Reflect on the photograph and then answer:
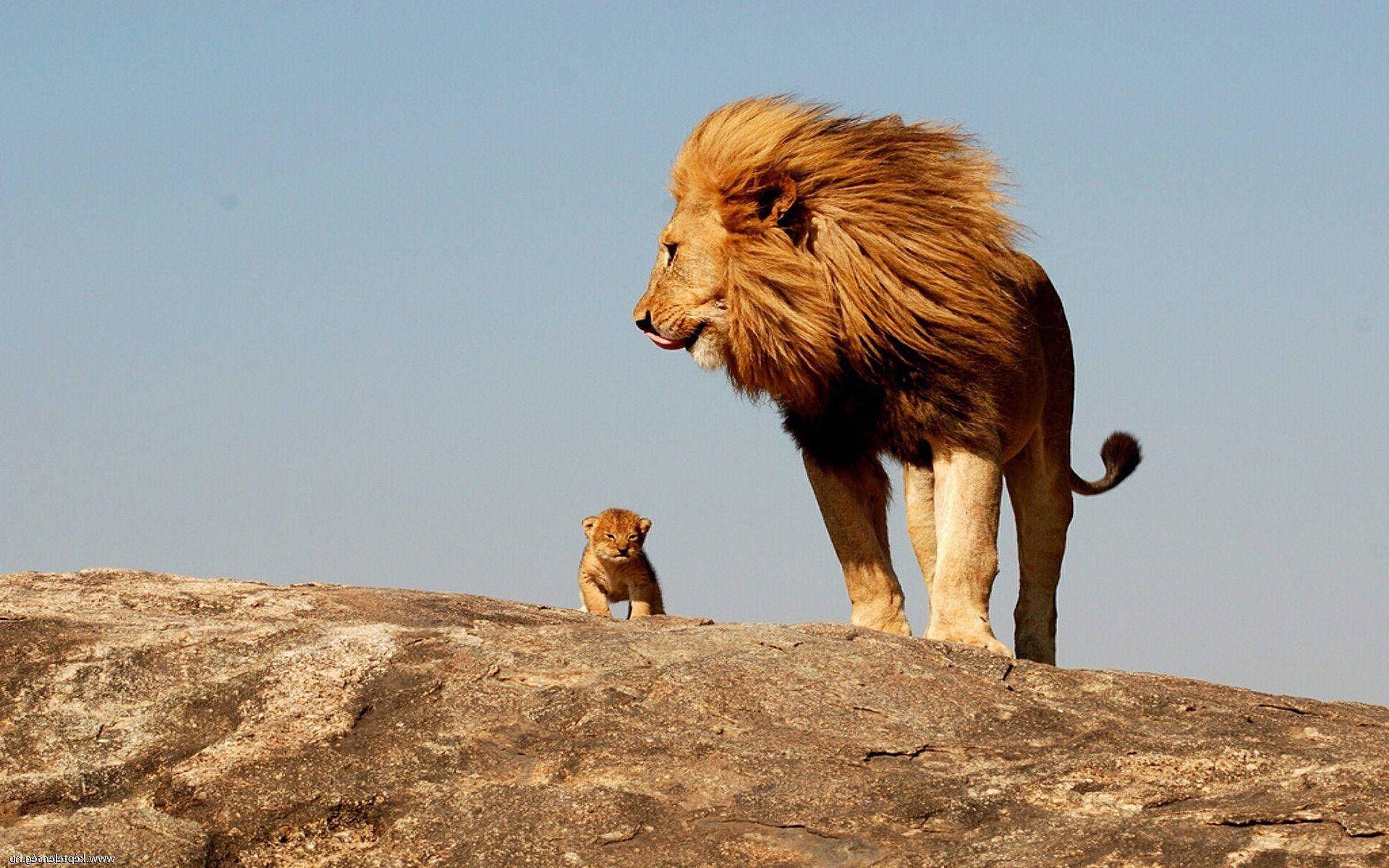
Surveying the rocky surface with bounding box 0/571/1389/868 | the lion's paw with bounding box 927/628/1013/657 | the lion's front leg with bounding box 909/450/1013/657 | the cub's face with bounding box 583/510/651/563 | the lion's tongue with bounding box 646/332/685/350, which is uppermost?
the lion's tongue with bounding box 646/332/685/350

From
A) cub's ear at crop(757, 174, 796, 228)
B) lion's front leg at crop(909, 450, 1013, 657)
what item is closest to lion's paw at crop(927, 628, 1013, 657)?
lion's front leg at crop(909, 450, 1013, 657)

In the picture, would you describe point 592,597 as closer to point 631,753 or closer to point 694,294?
point 694,294

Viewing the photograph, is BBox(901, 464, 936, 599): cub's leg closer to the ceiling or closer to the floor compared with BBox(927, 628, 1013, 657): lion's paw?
closer to the ceiling

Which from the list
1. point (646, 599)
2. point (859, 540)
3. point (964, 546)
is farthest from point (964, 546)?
point (646, 599)

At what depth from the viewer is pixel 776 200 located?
6531 millimetres

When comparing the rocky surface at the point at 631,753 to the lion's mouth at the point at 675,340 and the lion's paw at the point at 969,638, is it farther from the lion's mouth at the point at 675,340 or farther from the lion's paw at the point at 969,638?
the lion's mouth at the point at 675,340

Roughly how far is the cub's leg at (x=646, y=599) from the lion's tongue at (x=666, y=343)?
3.85m

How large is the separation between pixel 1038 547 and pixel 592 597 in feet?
10.9

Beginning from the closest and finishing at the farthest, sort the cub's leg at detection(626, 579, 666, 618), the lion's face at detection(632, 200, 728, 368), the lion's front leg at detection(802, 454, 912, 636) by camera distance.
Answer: the lion's face at detection(632, 200, 728, 368)
the lion's front leg at detection(802, 454, 912, 636)
the cub's leg at detection(626, 579, 666, 618)

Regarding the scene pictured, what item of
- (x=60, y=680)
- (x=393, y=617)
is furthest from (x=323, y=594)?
(x=60, y=680)

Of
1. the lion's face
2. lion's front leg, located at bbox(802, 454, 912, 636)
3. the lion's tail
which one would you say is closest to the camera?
the lion's face

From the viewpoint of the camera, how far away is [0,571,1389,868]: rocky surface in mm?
4324

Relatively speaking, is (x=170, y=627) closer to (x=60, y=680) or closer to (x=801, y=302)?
(x=60, y=680)

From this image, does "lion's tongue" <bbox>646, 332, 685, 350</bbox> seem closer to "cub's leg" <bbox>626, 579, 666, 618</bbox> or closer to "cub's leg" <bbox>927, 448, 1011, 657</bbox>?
"cub's leg" <bbox>927, 448, 1011, 657</bbox>
